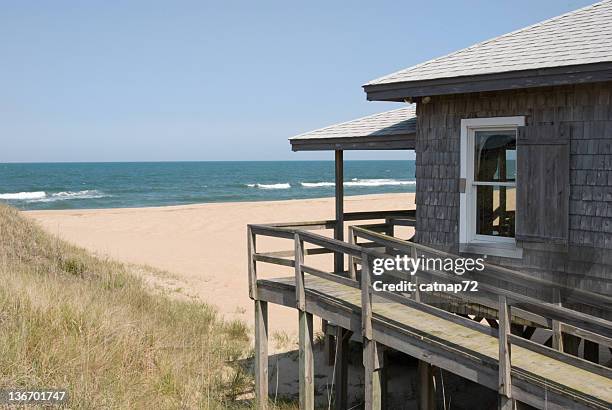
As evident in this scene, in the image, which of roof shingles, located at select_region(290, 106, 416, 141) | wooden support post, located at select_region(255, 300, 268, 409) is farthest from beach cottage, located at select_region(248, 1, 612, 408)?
wooden support post, located at select_region(255, 300, 268, 409)

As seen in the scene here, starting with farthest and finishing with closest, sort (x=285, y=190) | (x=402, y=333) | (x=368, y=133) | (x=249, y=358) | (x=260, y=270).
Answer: (x=285, y=190) → (x=260, y=270) → (x=249, y=358) → (x=368, y=133) → (x=402, y=333)

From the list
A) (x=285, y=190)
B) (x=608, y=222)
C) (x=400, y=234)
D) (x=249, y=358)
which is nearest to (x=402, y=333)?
(x=608, y=222)

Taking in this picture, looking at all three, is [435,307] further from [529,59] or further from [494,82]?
[529,59]

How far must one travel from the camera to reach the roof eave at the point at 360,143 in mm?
9523

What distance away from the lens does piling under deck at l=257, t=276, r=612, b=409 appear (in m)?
5.62

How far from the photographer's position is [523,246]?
805 cm

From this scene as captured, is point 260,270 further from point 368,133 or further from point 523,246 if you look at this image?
point 523,246

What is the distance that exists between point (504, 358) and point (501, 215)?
296 centimetres

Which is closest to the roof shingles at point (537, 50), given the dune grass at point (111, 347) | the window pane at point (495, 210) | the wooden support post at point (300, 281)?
the window pane at point (495, 210)

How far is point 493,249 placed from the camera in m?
8.38

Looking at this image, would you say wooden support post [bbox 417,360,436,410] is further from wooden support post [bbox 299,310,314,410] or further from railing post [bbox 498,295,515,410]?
railing post [bbox 498,295,515,410]

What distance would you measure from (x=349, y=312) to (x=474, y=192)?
7.23 feet

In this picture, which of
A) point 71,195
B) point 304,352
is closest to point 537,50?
point 304,352

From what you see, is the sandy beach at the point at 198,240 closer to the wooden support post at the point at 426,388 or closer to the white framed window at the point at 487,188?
the wooden support post at the point at 426,388
